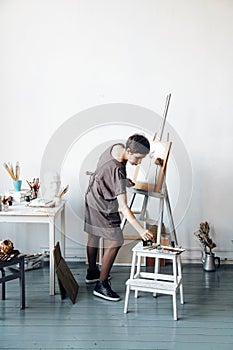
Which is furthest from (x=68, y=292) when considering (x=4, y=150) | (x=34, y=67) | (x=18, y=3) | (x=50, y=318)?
(x=18, y=3)

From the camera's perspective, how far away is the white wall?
3.93 meters

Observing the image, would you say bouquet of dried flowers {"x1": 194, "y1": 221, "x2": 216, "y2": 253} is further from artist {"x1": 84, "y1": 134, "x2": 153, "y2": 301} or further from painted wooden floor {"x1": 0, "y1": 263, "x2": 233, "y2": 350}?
artist {"x1": 84, "y1": 134, "x2": 153, "y2": 301}

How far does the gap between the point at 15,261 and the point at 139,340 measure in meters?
0.98

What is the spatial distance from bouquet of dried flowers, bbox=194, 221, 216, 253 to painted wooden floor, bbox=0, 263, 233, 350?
0.48 meters

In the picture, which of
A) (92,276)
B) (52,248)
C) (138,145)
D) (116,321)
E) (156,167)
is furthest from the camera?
(92,276)

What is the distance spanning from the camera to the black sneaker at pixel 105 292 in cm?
321

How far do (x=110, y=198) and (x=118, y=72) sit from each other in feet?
4.32

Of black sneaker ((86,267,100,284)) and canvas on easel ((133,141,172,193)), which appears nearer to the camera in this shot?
canvas on easel ((133,141,172,193))

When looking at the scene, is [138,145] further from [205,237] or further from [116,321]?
[205,237]

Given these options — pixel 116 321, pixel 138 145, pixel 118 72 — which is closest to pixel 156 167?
pixel 138 145

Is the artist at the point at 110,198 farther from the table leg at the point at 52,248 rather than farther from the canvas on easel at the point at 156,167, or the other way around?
the table leg at the point at 52,248

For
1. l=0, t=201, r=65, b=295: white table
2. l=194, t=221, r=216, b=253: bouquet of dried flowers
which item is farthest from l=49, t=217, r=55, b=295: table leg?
l=194, t=221, r=216, b=253: bouquet of dried flowers

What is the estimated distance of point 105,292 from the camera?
10.6 ft

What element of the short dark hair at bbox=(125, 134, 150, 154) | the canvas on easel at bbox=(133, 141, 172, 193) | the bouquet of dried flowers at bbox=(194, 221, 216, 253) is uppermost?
the short dark hair at bbox=(125, 134, 150, 154)
